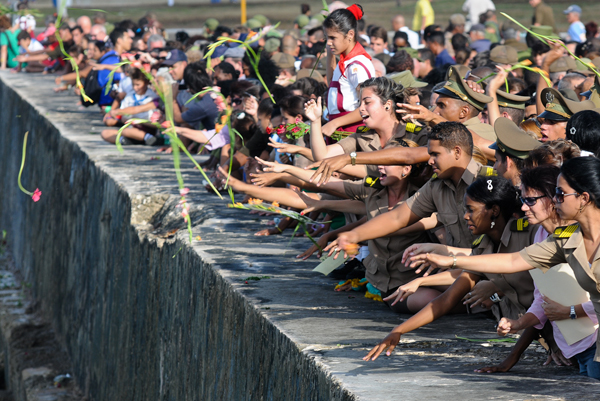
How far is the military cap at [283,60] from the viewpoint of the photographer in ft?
34.9

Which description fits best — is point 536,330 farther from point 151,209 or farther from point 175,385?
point 151,209

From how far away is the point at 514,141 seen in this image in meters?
4.34

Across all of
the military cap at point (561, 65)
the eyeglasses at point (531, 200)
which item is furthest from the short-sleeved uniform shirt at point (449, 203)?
the military cap at point (561, 65)

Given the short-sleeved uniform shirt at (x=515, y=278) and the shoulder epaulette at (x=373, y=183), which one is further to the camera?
the shoulder epaulette at (x=373, y=183)

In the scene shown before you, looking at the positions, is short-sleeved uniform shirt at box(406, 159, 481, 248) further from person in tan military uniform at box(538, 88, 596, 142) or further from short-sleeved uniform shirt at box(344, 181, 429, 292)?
person in tan military uniform at box(538, 88, 596, 142)

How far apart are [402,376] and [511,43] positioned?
9.02 metres

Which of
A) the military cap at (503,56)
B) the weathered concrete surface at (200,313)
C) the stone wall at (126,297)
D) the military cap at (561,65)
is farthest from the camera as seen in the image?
the military cap at (503,56)

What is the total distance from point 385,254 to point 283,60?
6110mm

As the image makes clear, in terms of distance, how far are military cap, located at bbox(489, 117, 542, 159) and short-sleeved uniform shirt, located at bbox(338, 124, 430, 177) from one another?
80 cm

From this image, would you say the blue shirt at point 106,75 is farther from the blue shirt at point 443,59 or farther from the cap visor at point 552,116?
the cap visor at point 552,116

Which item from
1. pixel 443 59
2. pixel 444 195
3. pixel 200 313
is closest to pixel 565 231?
pixel 444 195

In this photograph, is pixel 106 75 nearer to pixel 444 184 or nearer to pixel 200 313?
pixel 200 313

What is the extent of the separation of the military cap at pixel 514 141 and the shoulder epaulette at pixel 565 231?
866 mm

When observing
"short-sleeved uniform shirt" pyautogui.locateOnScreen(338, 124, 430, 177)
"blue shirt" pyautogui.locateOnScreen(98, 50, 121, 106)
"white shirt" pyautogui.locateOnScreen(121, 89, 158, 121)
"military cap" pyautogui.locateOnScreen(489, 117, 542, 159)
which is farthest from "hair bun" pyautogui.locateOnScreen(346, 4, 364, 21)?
"blue shirt" pyautogui.locateOnScreen(98, 50, 121, 106)
